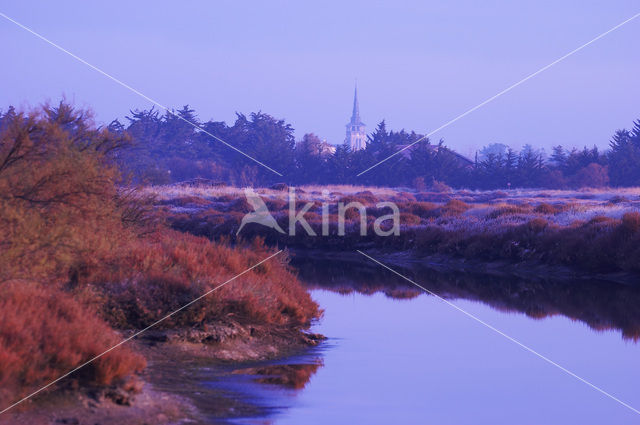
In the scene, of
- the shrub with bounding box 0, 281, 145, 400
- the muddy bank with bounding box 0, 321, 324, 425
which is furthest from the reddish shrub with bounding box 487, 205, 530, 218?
the shrub with bounding box 0, 281, 145, 400

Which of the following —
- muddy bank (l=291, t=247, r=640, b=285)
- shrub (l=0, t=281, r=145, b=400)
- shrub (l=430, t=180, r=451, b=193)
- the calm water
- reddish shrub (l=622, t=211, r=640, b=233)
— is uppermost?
shrub (l=430, t=180, r=451, b=193)

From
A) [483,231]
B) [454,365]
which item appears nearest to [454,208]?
[483,231]

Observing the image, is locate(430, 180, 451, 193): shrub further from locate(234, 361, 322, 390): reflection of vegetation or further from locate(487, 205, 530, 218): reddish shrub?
locate(234, 361, 322, 390): reflection of vegetation

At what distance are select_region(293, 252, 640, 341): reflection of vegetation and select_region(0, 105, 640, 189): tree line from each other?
38529mm

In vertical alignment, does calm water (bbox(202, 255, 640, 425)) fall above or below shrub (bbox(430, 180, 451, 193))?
below

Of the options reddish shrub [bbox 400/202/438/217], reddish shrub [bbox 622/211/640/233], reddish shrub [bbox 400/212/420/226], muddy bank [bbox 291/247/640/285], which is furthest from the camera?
reddish shrub [bbox 400/202/438/217]

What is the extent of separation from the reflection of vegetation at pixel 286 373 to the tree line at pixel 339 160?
5077 centimetres

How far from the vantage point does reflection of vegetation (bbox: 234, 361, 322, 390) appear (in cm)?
1003

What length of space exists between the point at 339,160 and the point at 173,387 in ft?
243

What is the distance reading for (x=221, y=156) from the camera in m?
101

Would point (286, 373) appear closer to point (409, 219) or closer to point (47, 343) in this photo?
point (47, 343)

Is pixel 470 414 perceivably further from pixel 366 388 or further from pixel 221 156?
pixel 221 156

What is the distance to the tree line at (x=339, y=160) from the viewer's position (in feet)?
240

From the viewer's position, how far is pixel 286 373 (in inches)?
417
